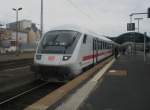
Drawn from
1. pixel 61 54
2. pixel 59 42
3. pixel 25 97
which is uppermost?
pixel 59 42

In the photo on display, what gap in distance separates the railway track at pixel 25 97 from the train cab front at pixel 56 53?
652 mm

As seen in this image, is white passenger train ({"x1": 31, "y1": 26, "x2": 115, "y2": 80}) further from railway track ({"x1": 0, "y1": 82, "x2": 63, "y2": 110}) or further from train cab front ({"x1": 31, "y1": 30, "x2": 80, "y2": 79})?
railway track ({"x1": 0, "y1": 82, "x2": 63, "y2": 110})

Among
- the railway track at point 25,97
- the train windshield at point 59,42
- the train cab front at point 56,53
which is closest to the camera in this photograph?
the railway track at point 25,97

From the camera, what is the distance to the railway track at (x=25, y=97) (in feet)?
32.4

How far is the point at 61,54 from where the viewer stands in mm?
14586

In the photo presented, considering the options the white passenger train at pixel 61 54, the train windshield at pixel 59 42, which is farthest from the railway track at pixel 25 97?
the train windshield at pixel 59 42

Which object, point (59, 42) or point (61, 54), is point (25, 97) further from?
point (59, 42)

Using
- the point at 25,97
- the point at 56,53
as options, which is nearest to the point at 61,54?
the point at 56,53

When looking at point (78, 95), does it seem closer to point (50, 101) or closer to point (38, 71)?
point (50, 101)

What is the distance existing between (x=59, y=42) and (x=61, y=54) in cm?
90

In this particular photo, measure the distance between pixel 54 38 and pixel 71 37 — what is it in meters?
0.80

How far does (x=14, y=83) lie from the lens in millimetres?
14945

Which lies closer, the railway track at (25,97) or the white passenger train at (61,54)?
the railway track at (25,97)

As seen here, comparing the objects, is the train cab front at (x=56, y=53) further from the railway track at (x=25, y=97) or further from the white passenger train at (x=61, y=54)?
the railway track at (x=25, y=97)
